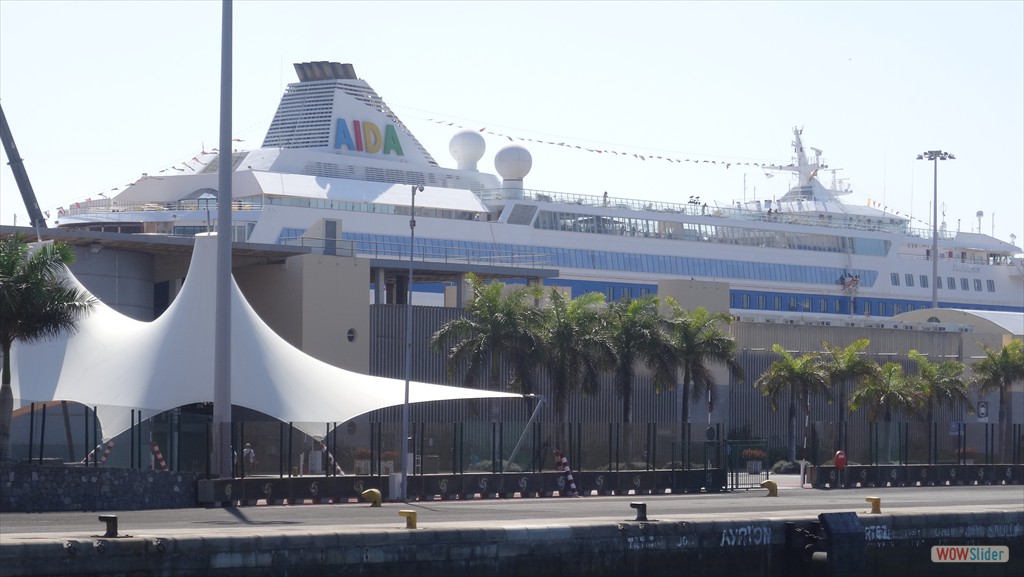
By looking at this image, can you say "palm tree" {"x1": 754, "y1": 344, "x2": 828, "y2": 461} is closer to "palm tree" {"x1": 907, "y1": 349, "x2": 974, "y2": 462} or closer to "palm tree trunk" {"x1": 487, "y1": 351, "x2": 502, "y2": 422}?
"palm tree" {"x1": 907, "y1": 349, "x2": 974, "y2": 462}

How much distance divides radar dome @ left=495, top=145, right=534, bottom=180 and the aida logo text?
5.90 metres

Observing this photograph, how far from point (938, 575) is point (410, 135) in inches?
2828

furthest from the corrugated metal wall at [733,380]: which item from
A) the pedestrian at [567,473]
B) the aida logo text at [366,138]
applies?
the aida logo text at [366,138]

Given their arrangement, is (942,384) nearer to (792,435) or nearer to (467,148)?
(792,435)

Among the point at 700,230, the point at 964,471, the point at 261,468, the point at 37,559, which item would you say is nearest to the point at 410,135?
the point at 700,230

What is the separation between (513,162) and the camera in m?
97.1

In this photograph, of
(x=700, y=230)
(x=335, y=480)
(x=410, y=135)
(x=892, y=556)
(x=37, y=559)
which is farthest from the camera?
(x=700, y=230)

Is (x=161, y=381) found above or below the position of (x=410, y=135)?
below

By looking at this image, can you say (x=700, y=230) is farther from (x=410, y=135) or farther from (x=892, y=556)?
(x=892, y=556)

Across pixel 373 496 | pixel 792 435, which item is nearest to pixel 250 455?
pixel 373 496

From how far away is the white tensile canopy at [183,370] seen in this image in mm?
37375

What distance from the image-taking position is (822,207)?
118 m

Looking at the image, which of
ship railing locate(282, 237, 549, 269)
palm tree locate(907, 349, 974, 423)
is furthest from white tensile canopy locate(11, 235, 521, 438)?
ship railing locate(282, 237, 549, 269)

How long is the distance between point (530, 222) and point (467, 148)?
22.2 feet
